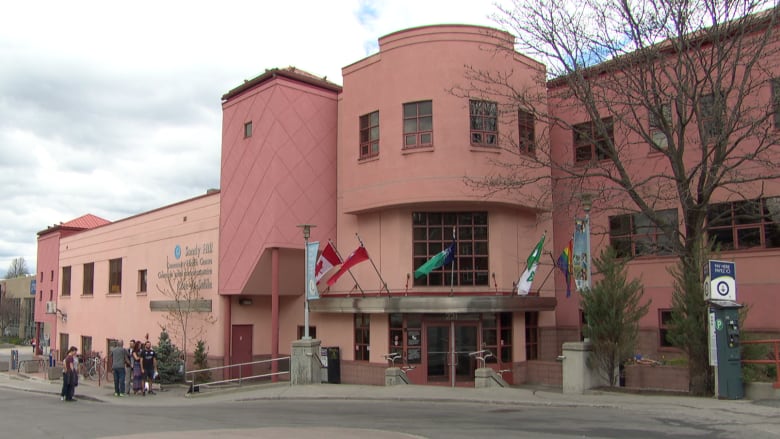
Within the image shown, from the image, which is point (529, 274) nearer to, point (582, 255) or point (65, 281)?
point (582, 255)

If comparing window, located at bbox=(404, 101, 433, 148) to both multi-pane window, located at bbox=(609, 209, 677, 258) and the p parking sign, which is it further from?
the p parking sign

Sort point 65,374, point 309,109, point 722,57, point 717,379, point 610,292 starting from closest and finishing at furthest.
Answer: point 717,379 → point 722,57 → point 610,292 → point 65,374 → point 309,109

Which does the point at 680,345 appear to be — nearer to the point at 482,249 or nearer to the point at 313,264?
the point at 482,249

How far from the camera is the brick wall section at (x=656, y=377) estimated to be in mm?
18656

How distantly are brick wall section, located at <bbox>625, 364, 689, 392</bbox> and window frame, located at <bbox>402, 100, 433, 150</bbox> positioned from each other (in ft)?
30.7

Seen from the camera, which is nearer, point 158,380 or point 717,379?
point 717,379

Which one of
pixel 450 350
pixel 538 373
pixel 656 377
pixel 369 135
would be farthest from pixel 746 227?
pixel 369 135

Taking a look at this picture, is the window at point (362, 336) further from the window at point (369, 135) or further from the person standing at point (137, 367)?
the person standing at point (137, 367)

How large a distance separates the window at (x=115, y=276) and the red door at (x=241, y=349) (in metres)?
11.8

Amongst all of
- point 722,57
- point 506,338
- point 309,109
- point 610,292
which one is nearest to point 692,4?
point 722,57

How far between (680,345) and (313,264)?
1113cm

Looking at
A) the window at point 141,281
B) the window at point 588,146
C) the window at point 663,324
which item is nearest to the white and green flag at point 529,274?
the window at point 663,324

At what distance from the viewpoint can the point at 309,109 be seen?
25.8 metres

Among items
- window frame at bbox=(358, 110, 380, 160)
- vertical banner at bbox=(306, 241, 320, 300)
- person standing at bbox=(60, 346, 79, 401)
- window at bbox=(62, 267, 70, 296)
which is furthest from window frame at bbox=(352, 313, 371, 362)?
window at bbox=(62, 267, 70, 296)
